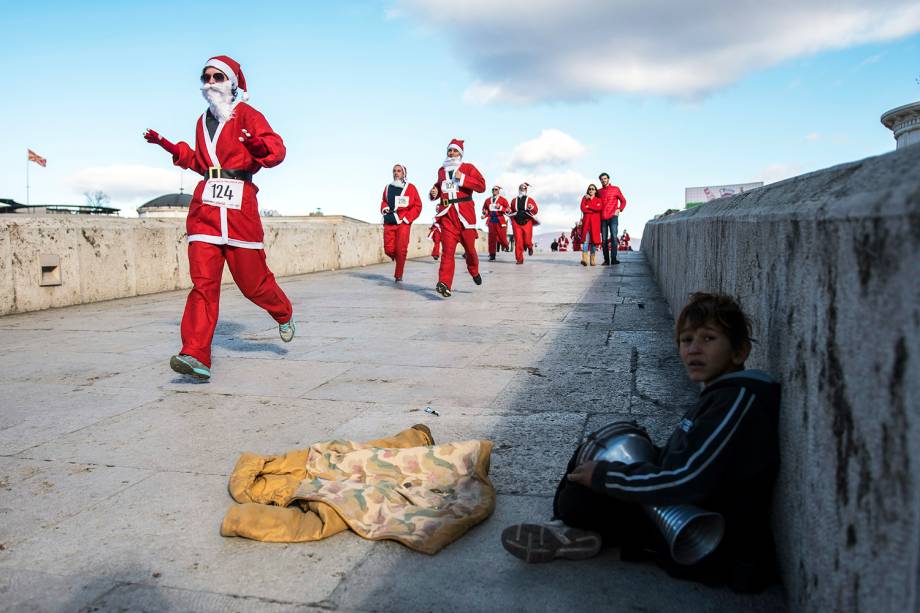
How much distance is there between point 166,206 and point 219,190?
4510cm

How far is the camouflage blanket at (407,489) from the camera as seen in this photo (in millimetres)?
2465

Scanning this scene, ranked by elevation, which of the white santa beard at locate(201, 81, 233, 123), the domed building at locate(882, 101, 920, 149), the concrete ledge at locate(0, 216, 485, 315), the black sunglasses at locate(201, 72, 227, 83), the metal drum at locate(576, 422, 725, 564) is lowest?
the metal drum at locate(576, 422, 725, 564)

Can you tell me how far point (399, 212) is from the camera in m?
12.9

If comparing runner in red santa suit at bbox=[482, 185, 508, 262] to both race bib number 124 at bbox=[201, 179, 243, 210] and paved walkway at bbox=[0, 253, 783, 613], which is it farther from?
race bib number 124 at bbox=[201, 179, 243, 210]

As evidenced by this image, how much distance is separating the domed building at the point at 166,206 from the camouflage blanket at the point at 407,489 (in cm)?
4438

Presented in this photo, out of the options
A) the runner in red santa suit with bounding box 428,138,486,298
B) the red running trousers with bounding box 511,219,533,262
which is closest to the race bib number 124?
the runner in red santa suit with bounding box 428,138,486,298

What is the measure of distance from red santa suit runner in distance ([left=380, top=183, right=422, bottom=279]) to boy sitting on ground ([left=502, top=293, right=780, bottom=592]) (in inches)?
415

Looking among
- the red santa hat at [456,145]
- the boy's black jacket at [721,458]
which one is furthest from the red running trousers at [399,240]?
the boy's black jacket at [721,458]

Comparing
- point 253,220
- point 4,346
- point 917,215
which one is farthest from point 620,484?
point 4,346

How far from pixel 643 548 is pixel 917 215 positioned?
139cm

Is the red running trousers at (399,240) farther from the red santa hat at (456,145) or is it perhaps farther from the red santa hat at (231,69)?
the red santa hat at (231,69)

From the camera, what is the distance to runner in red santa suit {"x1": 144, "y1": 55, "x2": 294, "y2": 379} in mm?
4680

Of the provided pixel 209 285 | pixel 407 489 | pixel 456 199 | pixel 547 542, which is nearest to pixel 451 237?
pixel 456 199

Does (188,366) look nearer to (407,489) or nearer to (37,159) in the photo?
(407,489)
